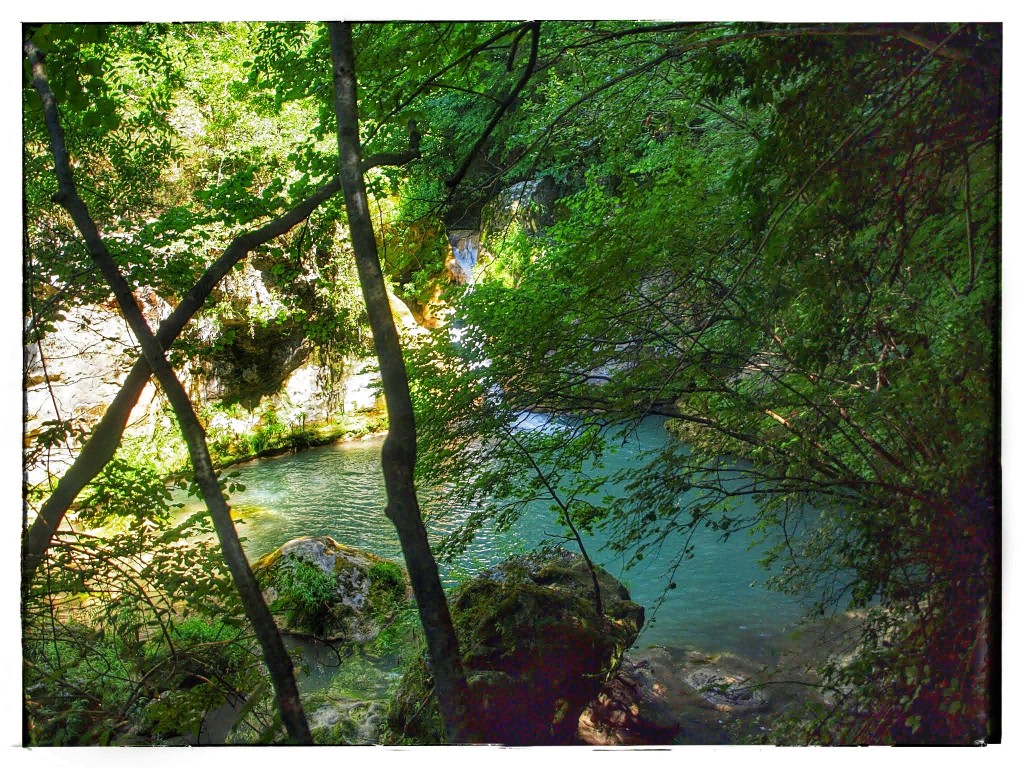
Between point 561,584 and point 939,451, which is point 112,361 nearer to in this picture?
point 561,584

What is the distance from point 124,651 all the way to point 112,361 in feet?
2.95

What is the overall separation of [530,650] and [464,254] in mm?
1527

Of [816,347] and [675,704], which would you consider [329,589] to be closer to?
[675,704]

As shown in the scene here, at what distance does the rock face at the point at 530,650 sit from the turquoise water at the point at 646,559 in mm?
103

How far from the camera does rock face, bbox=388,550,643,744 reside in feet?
6.25

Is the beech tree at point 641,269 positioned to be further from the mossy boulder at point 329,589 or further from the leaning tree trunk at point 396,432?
the mossy boulder at point 329,589

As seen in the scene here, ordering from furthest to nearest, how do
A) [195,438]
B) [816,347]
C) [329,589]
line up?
[329,589], [816,347], [195,438]

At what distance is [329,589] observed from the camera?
9.24 ft

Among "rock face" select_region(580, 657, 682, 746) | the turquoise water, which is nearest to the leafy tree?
the turquoise water

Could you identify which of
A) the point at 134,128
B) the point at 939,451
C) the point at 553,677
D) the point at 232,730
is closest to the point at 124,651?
the point at 232,730

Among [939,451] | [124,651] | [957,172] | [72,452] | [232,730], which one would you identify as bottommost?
[232,730]

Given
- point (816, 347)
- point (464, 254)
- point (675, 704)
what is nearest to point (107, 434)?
point (464, 254)

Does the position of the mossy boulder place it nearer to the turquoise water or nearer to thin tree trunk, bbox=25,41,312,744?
the turquoise water

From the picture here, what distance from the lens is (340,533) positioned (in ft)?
10.6
